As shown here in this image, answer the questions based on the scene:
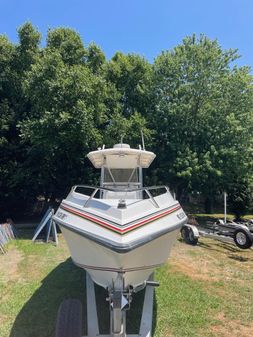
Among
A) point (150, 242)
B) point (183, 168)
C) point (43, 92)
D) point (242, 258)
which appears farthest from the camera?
point (183, 168)

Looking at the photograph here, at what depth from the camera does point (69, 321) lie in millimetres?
4137

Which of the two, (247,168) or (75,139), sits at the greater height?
(75,139)

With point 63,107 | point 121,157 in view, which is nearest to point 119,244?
point 121,157

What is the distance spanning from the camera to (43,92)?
13.5 metres

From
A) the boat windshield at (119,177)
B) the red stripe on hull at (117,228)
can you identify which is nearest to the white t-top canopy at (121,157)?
the boat windshield at (119,177)

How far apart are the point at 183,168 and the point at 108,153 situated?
25.4ft

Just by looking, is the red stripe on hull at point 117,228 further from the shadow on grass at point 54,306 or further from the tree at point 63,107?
the tree at point 63,107

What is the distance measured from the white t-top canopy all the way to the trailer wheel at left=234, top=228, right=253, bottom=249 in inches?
148

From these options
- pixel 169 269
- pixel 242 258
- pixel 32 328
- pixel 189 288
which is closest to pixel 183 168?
pixel 242 258

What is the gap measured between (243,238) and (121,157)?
4591 mm

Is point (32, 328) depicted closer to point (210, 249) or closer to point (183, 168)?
point (210, 249)

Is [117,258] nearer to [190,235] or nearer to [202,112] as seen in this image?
[190,235]

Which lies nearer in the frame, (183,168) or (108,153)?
(108,153)

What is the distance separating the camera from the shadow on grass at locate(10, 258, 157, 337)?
4.99 m
